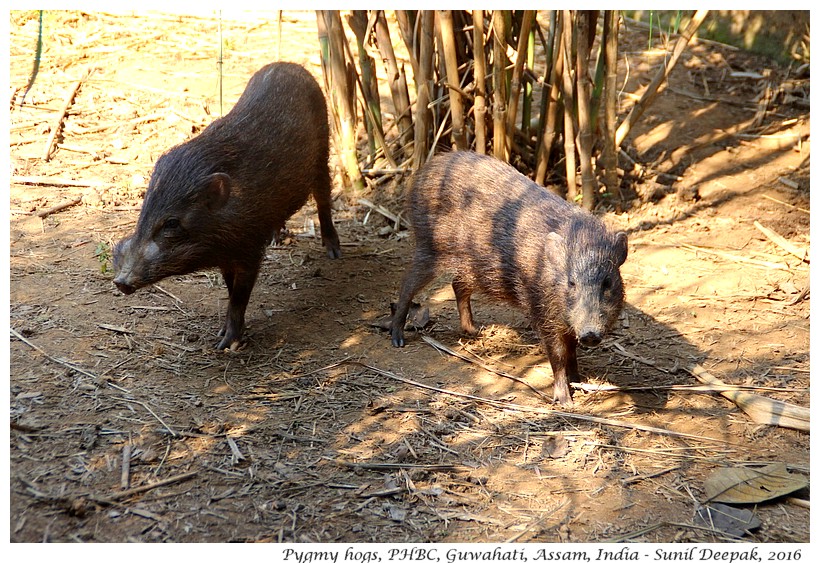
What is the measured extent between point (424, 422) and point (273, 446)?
0.82 m

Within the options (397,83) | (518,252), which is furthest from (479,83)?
(518,252)

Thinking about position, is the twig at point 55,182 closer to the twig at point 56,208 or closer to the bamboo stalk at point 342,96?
the twig at point 56,208

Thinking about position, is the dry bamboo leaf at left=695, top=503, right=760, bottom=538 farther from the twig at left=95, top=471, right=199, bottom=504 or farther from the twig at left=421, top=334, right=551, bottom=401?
the twig at left=95, top=471, right=199, bottom=504

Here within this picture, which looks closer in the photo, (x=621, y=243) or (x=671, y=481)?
(x=671, y=481)

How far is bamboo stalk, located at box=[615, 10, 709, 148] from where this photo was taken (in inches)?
271

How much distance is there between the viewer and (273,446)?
14.1 ft

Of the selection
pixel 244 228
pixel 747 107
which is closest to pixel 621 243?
pixel 244 228

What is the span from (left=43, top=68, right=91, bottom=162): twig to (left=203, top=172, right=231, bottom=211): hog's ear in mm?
2886

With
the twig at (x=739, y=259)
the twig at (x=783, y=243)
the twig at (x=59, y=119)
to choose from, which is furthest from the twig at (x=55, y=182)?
the twig at (x=783, y=243)

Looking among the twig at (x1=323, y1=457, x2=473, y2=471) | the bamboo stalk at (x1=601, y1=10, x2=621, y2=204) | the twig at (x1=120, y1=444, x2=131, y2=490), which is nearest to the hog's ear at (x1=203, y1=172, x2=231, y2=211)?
the twig at (x1=120, y1=444, x2=131, y2=490)

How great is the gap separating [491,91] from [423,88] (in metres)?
0.52

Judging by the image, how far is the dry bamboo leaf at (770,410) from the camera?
4.75 metres

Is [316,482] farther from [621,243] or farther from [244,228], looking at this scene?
[621,243]

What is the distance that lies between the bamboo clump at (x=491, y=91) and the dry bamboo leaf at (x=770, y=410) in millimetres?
2507
